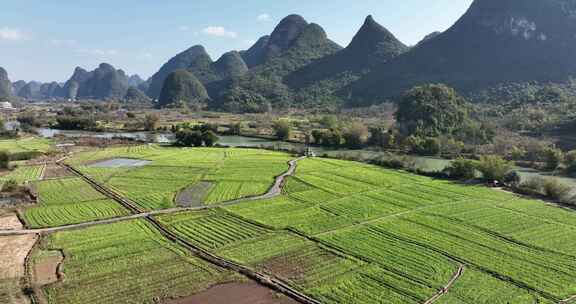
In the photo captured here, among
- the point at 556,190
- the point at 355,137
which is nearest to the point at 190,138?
the point at 355,137

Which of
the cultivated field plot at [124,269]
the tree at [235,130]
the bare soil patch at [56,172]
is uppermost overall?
the tree at [235,130]

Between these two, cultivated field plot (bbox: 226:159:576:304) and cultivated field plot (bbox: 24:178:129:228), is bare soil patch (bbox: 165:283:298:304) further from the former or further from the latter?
cultivated field plot (bbox: 24:178:129:228)

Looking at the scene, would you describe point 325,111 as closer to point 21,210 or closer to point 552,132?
point 552,132

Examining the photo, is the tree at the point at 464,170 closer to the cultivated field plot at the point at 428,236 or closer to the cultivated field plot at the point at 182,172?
the cultivated field plot at the point at 428,236

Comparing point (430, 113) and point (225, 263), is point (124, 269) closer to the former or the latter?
point (225, 263)

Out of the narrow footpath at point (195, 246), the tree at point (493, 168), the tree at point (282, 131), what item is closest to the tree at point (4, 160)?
the narrow footpath at point (195, 246)

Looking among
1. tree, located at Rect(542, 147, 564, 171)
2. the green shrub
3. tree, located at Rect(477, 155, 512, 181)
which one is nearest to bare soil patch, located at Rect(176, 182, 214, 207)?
tree, located at Rect(477, 155, 512, 181)

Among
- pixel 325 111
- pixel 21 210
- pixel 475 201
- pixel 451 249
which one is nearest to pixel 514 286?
pixel 451 249
